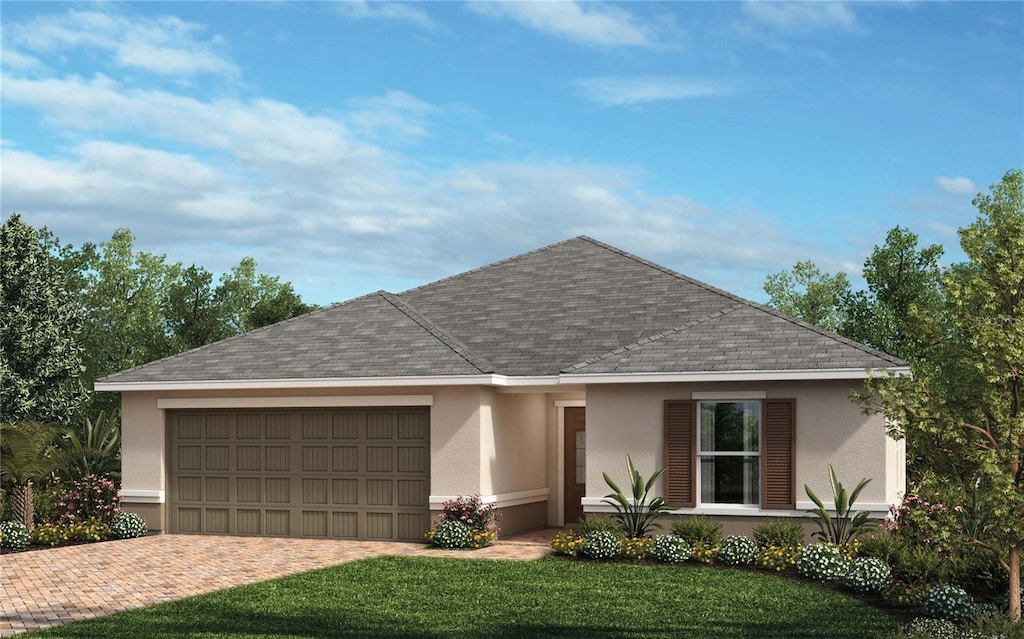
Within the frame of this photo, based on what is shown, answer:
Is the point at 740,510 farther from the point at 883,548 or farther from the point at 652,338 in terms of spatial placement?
the point at 652,338

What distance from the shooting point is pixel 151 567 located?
53.3 ft

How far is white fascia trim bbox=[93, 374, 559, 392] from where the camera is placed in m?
18.6

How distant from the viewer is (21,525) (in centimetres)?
1962

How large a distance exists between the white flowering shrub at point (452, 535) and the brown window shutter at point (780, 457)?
4736mm

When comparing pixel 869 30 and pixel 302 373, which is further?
pixel 869 30

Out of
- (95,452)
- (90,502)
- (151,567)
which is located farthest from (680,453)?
(95,452)

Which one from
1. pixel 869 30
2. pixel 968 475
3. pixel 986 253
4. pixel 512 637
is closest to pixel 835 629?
pixel 968 475

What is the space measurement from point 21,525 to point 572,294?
11.4m

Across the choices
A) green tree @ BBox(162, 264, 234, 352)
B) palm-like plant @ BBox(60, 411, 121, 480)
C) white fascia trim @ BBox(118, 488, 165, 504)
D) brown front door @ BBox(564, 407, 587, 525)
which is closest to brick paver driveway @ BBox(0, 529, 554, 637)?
white fascia trim @ BBox(118, 488, 165, 504)

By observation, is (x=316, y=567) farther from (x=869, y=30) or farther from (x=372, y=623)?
(x=869, y=30)

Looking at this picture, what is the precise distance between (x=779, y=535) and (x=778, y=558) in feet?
1.90

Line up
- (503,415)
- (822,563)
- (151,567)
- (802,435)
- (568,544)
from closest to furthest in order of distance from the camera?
1. (822,563)
2. (151,567)
3. (568,544)
4. (802,435)
5. (503,415)

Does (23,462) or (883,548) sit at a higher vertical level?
(23,462)

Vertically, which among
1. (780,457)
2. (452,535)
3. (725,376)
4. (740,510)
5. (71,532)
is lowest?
(71,532)
